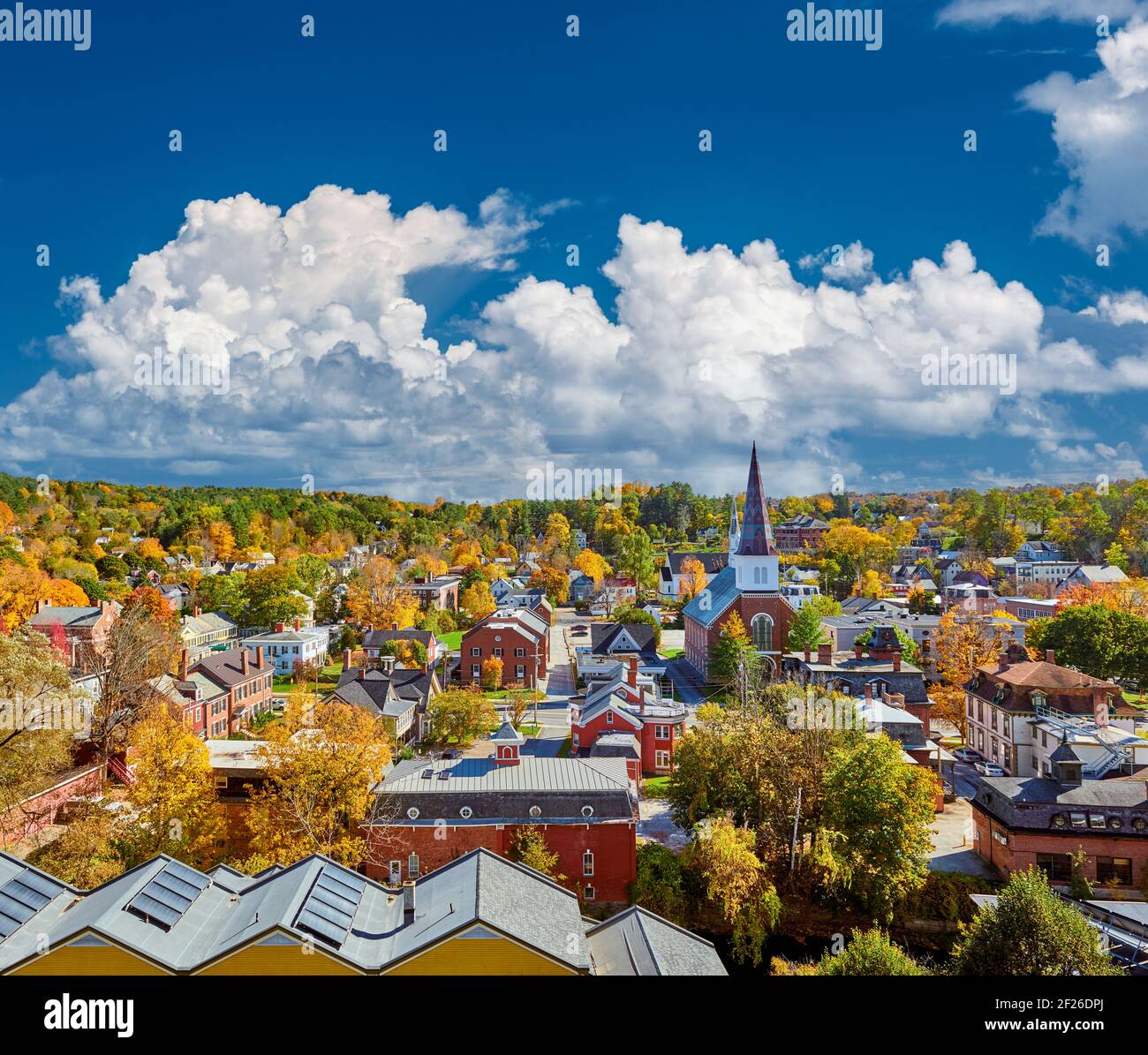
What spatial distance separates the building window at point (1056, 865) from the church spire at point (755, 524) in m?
33.8

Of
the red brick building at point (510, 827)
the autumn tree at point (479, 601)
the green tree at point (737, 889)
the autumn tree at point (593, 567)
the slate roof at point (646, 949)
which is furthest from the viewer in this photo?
the autumn tree at point (593, 567)

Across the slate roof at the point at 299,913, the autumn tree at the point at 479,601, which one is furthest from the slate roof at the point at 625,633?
the slate roof at the point at 299,913

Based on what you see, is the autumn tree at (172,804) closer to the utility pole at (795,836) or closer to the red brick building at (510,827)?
the red brick building at (510,827)

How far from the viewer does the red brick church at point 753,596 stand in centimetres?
5881

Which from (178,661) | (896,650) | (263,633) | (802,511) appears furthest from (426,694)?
(802,511)

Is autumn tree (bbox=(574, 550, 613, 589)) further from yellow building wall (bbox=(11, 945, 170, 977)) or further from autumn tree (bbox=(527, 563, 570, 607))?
yellow building wall (bbox=(11, 945, 170, 977))

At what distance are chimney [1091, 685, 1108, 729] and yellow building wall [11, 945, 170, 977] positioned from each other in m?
38.4

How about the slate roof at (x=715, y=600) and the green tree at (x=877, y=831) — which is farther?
the slate roof at (x=715, y=600)

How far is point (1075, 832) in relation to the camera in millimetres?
27188

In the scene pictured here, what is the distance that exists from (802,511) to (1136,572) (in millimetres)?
86429

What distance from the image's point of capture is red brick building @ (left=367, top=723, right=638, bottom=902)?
Answer: 26.5 m

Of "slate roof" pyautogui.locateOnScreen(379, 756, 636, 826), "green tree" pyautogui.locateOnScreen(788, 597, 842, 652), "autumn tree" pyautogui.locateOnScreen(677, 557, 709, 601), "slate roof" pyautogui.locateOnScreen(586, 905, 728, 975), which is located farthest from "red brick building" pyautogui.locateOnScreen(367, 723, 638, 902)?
"autumn tree" pyautogui.locateOnScreen(677, 557, 709, 601)

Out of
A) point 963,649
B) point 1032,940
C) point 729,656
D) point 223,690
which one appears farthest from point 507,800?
point 963,649

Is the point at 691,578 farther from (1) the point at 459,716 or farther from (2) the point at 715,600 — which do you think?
(1) the point at 459,716
